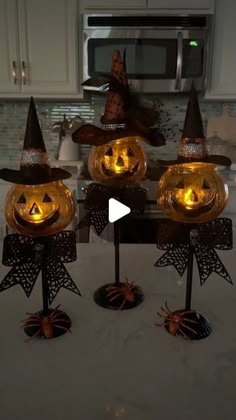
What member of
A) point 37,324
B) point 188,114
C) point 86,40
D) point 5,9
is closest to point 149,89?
point 86,40

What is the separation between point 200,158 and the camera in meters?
0.59

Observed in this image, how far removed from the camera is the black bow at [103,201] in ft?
2.50

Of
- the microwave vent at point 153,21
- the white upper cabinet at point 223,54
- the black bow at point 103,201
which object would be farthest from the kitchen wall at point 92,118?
the black bow at point 103,201

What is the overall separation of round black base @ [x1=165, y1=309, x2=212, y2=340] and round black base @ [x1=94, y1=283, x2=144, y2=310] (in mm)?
99

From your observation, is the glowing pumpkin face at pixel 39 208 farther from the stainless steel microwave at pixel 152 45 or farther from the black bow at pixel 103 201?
the stainless steel microwave at pixel 152 45

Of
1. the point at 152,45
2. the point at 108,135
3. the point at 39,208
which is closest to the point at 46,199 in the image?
the point at 39,208

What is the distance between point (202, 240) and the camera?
0.63 metres

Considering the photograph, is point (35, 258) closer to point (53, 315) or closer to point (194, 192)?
point (53, 315)

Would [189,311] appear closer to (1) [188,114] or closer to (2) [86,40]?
(1) [188,114]

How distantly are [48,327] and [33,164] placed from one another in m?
0.28

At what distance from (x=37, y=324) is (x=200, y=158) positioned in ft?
1.32

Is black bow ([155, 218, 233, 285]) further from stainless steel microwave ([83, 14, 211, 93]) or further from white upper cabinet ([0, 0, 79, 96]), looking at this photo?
white upper cabinet ([0, 0, 79, 96])

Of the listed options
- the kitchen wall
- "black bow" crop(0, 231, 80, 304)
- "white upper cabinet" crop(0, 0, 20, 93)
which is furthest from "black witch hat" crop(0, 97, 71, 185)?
the kitchen wall

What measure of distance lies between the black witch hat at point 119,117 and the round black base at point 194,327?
1.12 ft
